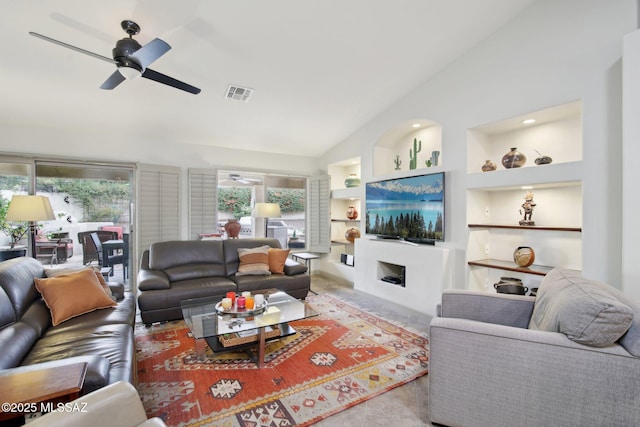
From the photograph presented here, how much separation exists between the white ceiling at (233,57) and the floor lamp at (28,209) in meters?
1.24

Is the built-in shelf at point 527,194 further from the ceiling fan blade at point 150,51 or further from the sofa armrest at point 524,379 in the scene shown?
the ceiling fan blade at point 150,51

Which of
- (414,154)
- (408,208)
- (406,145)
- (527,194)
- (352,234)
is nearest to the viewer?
(527,194)

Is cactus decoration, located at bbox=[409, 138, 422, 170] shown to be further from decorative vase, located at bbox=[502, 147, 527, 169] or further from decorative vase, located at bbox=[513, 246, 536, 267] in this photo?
decorative vase, located at bbox=[513, 246, 536, 267]

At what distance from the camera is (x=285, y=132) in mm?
5047

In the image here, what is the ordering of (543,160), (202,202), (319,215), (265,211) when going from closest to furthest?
(543,160)
(265,211)
(202,202)
(319,215)

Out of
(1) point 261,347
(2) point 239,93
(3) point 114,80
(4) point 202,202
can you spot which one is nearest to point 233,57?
(2) point 239,93

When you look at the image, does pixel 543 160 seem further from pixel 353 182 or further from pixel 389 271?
pixel 353 182

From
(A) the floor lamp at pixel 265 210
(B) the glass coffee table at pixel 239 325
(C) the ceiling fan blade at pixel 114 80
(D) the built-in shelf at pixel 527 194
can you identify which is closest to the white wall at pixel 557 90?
(D) the built-in shelf at pixel 527 194

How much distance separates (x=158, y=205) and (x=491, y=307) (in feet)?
15.2

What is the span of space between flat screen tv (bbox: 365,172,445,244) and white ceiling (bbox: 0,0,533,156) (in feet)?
4.07

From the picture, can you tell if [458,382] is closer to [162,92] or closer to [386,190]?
[386,190]

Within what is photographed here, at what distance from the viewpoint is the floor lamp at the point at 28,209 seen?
2955 millimetres

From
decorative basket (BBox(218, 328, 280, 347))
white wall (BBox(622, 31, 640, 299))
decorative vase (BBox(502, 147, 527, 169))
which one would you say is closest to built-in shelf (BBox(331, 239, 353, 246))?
decorative vase (BBox(502, 147, 527, 169))

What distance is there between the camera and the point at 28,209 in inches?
118
